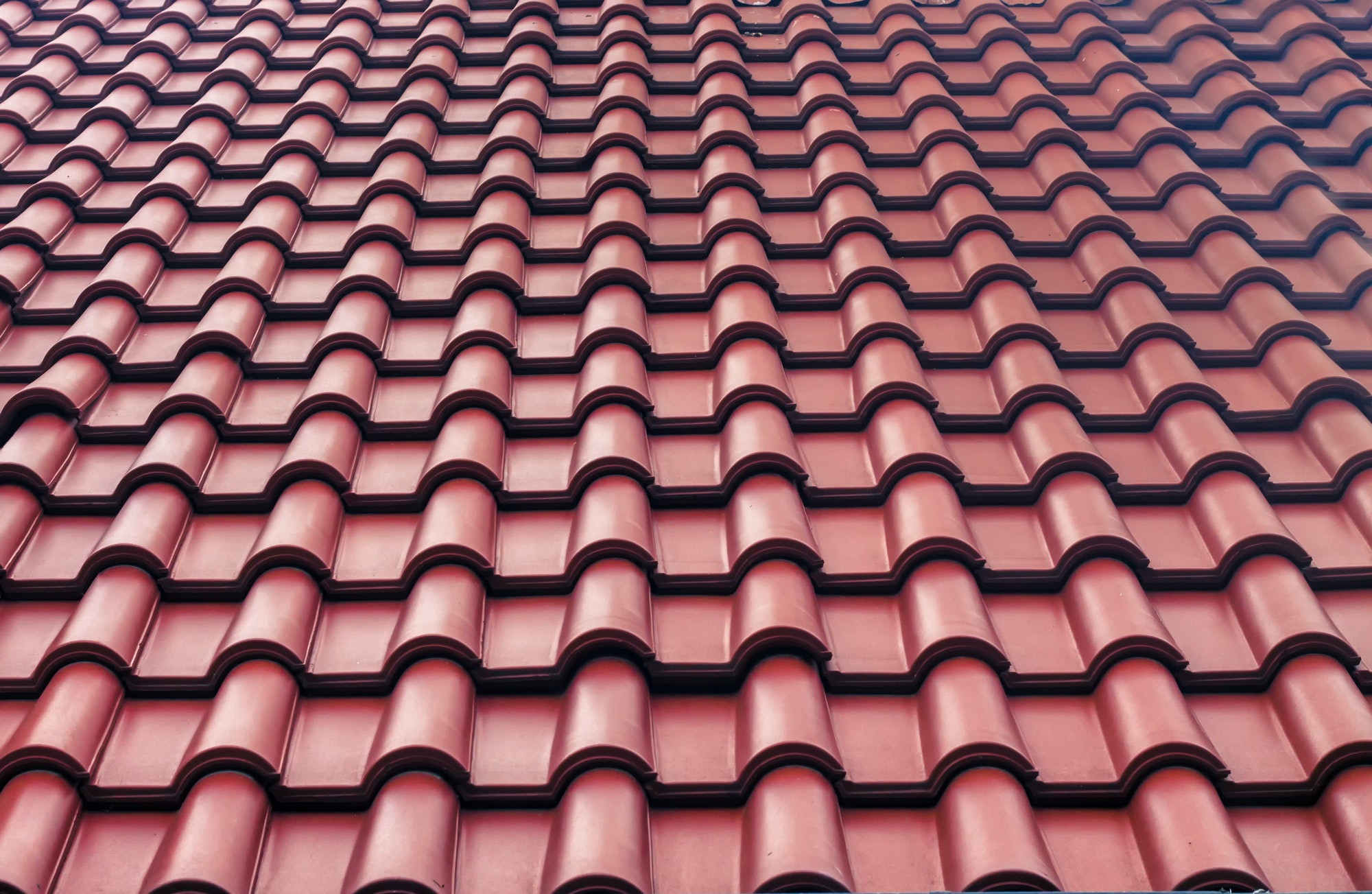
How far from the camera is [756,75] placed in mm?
4250

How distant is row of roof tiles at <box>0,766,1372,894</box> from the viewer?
1.90m

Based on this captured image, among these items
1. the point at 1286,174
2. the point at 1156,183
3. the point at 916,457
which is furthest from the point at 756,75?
the point at 916,457

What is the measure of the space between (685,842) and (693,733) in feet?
0.75

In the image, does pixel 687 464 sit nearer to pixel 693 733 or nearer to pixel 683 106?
pixel 693 733

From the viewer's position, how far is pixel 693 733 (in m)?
2.21

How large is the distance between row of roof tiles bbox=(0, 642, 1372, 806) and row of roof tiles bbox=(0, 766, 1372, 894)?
38mm

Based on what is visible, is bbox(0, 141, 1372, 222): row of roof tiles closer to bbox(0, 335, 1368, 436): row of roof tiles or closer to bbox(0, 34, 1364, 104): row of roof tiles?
bbox(0, 34, 1364, 104): row of roof tiles

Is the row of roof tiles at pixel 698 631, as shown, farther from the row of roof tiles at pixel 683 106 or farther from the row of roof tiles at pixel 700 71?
the row of roof tiles at pixel 700 71

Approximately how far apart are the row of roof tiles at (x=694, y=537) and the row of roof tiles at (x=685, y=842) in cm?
53

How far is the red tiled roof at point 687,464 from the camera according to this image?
2.07m

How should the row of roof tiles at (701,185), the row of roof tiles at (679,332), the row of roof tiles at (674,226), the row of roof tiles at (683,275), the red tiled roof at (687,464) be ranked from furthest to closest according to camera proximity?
the row of roof tiles at (701,185) < the row of roof tiles at (674,226) < the row of roof tiles at (683,275) < the row of roof tiles at (679,332) < the red tiled roof at (687,464)

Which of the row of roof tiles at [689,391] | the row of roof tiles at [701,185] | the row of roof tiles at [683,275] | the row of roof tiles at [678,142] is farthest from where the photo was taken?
the row of roof tiles at [678,142]

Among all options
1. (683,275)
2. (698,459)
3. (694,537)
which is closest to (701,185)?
(683,275)

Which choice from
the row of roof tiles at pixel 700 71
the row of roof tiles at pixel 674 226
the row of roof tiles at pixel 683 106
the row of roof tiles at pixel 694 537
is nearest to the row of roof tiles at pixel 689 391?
the row of roof tiles at pixel 694 537
